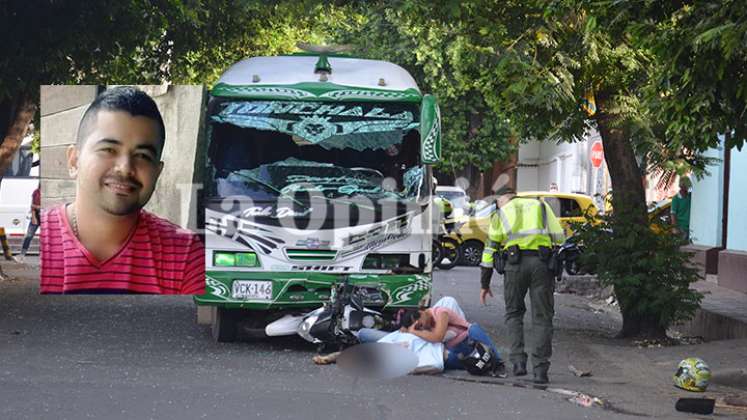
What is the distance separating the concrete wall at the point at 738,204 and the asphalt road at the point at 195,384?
22.3 feet

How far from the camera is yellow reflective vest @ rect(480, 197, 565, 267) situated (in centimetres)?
1185

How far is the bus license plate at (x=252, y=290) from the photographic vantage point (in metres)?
12.9

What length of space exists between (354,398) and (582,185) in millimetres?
38567

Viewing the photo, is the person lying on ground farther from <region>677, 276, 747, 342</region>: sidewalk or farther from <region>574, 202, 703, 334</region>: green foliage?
<region>677, 276, 747, 342</region>: sidewalk

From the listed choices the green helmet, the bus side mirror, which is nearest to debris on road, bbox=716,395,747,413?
the green helmet

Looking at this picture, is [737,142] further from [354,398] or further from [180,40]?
[180,40]

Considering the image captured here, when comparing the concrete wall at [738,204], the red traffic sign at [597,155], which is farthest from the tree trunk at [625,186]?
the red traffic sign at [597,155]

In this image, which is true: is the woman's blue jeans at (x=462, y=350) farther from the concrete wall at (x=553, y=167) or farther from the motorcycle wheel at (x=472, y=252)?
the concrete wall at (x=553, y=167)

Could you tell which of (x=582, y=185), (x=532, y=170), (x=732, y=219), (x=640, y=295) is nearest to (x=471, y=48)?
(x=640, y=295)

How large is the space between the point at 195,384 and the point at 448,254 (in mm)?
18109

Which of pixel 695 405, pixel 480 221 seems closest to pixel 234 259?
pixel 695 405

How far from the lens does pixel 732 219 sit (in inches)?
854

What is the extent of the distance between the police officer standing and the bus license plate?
2.35 metres

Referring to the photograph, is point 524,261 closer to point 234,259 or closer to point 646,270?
point 234,259
